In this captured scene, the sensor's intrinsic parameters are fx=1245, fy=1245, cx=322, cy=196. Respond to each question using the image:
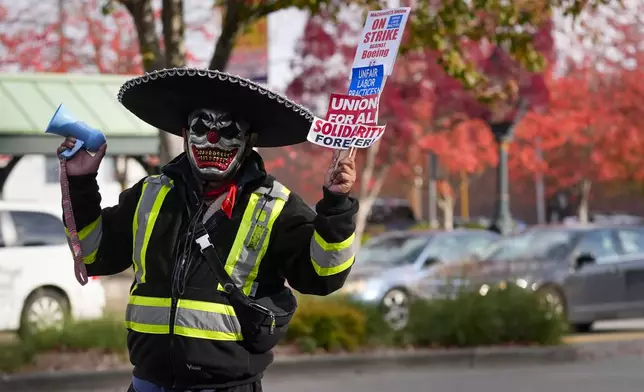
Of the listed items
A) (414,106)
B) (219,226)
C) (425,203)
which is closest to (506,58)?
(414,106)

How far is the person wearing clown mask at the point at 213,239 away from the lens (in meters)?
3.89

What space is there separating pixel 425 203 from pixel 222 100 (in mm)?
65374

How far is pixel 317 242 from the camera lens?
386cm

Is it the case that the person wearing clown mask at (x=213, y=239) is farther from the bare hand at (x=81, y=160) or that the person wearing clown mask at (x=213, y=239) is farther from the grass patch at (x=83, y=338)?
the grass patch at (x=83, y=338)

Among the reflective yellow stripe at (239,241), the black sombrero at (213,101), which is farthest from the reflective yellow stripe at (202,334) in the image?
the black sombrero at (213,101)

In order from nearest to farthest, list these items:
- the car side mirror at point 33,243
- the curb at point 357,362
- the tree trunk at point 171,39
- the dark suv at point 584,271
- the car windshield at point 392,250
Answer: the curb at point 357,362 < the tree trunk at point 171,39 < the car side mirror at point 33,243 < the dark suv at point 584,271 < the car windshield at point 392,250

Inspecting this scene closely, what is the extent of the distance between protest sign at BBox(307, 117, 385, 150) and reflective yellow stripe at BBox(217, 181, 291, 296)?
0.34 m

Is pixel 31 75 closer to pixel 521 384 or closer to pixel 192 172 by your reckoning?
pixel 521 384

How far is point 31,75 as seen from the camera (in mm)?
17969

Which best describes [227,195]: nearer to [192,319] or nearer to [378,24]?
[192,319]

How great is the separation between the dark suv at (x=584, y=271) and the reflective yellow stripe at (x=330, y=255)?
35.5 feet

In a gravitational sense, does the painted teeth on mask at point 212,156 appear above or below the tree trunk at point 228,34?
below

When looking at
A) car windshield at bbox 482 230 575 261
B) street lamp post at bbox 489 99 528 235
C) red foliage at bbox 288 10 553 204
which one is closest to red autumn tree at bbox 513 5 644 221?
red foliage at bbox 288 10 553 204

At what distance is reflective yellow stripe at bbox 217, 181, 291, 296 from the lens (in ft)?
13.0
